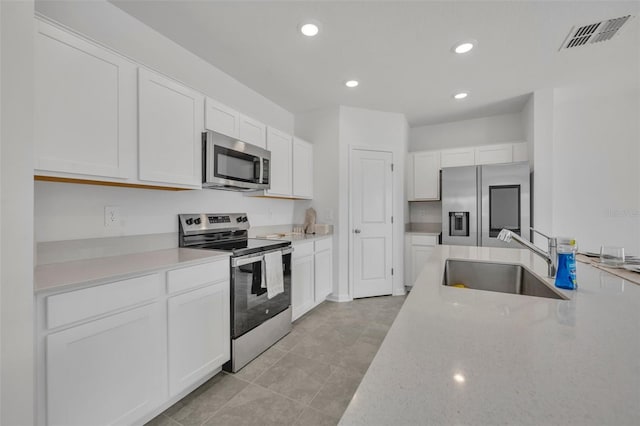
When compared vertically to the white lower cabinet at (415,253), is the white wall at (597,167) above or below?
above

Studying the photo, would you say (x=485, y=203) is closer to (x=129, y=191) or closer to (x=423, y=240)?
(x=423, y=240)

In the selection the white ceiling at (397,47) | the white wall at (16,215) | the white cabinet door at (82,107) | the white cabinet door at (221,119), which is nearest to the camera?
the white wall at (16,215)

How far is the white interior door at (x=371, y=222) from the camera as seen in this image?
3652 mm

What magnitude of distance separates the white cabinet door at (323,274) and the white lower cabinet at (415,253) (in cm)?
120

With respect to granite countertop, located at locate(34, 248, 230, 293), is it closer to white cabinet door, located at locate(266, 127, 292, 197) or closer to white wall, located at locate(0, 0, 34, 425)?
white wall, located at locate(0, 0, 34, 425)

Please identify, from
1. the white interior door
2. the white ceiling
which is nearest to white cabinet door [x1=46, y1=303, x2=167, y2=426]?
the white ceiling

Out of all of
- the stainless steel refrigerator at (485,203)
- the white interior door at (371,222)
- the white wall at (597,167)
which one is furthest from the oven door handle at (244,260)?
the white wall at (597,167)

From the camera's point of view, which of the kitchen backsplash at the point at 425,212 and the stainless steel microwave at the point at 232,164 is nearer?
the stainless steel microwave at the point at 232,164

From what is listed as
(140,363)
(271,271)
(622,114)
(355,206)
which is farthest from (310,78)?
(622,114)

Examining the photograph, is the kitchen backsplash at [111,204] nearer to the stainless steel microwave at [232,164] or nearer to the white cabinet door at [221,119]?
the stainless steel microwave at [232,164]

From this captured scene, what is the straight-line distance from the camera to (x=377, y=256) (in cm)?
374

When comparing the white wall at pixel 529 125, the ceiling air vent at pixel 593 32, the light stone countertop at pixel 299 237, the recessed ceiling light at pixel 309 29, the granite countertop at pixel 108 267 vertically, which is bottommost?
the granite countertop at pixel 108 267

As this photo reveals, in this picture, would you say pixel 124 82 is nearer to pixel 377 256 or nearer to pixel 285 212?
pixel 285 212

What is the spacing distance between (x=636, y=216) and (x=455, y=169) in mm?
2006
